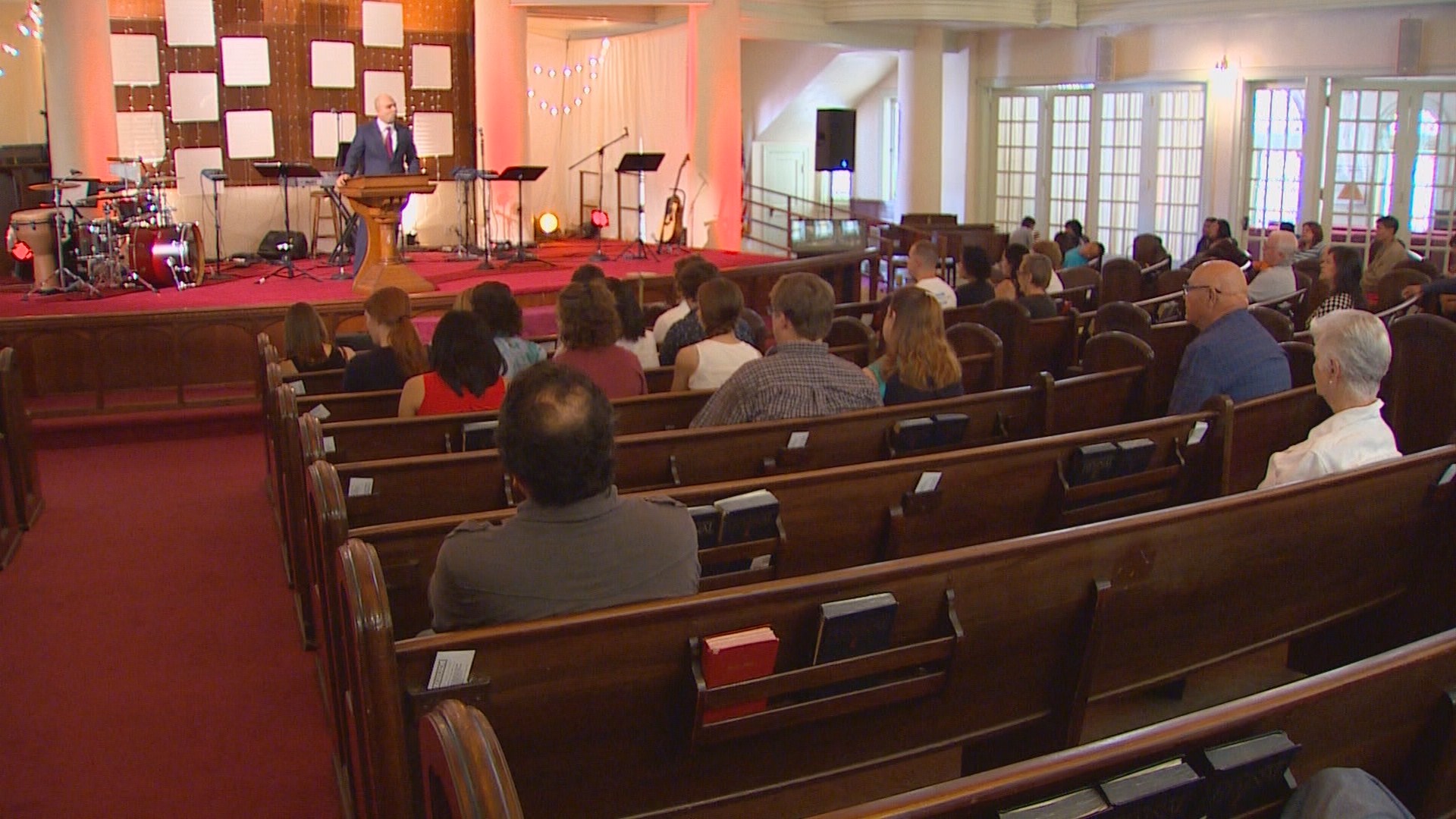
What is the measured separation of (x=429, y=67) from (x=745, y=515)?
1209cm

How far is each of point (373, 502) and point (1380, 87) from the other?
1202 centimetres

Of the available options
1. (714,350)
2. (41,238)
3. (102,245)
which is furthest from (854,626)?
(41,238)

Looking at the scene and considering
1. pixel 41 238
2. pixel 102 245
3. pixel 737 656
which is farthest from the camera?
pixel 102 245

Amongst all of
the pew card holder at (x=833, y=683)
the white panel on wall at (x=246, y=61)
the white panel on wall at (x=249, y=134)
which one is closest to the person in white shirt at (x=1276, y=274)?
the pew card holder at (x=833, y=683)

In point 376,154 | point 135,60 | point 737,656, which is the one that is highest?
point 135,60

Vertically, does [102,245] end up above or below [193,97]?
below

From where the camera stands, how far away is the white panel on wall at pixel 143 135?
1214 centimetres

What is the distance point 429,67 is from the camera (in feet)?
44.8

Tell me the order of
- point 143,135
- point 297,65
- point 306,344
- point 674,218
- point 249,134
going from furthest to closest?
point 674,218 < point 297,65 < point 249,134 < point 143,135 < point 306,344

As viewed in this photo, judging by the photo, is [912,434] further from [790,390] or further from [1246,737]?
[1246,737]

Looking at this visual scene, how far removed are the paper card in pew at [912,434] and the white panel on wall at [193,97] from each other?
10.9m

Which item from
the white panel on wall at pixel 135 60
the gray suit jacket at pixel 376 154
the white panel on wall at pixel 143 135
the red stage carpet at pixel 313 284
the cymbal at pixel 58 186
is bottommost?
the red stage carpet at pixel 313 284

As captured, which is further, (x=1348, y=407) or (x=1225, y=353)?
(x=1225, y=353)

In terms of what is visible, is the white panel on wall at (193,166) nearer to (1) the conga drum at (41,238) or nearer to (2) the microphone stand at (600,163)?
(1) the conga drum at (41,238)
